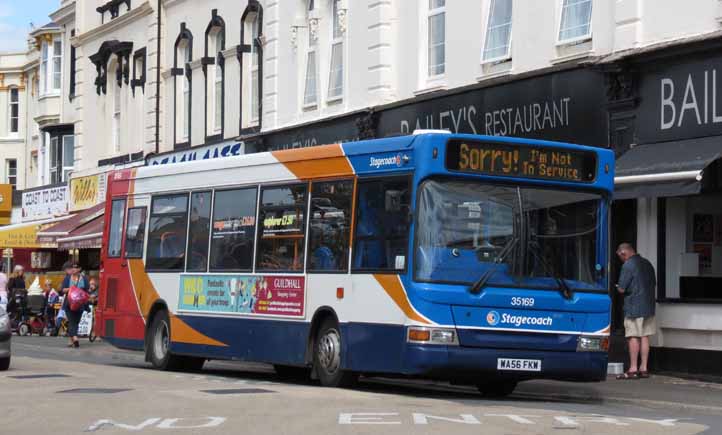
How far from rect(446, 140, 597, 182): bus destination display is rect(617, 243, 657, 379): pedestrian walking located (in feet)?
11.4

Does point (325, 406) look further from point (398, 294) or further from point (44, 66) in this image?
point (44, 66)

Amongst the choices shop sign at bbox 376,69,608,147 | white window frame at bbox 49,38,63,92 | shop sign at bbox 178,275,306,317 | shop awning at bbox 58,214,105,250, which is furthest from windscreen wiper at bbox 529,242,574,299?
white window frame at bbox 49,38,63,92

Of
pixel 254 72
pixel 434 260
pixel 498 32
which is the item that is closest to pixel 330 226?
pixel 434 260

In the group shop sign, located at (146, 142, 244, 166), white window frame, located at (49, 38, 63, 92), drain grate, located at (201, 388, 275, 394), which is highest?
white window frame, located at (49, 38, 63, 92)

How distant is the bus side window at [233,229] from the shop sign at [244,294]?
196 mm

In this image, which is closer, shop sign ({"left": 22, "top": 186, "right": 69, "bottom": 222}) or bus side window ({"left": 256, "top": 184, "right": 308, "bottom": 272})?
bus side window ({"left": 256, "top": 184, "right": 308, "bottom": 272})

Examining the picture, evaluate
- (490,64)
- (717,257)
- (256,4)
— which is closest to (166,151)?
(256,4)

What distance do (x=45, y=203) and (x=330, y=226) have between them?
34.7m

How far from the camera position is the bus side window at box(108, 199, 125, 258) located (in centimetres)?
2352

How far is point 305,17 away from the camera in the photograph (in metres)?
32.8

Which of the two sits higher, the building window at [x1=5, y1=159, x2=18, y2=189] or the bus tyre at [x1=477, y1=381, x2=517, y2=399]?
the building window at [x1=5, y1=159, x2=18, y2=189]

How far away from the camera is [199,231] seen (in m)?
21.0

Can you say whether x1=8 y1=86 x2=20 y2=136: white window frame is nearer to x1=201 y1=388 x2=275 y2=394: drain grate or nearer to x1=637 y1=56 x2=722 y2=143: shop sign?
x1=637 y1=56 x2=722 y2=143: shop sign

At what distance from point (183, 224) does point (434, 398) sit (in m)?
5.94
